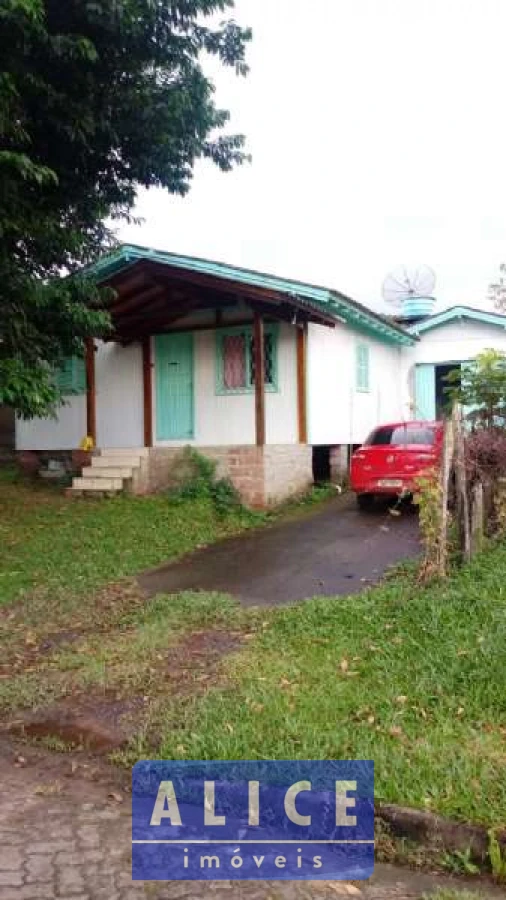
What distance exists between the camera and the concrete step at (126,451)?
43.1 feet

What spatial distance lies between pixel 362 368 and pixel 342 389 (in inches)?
42.9

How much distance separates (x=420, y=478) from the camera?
5973 mm

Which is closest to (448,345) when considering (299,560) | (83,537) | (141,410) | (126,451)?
(141,410)

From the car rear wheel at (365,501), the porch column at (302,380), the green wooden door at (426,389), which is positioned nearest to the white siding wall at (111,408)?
the porch column at (302,380)

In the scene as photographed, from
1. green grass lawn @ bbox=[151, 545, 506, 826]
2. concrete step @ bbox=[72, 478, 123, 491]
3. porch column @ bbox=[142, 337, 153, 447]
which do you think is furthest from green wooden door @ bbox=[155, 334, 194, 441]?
green grass lawn @ bbox=[151, 545, 506, 826]

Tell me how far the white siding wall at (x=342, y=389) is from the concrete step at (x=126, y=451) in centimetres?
310

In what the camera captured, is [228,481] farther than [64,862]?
Yes

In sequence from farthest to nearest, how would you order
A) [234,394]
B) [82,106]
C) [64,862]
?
[234,394]
[82,106]
[64,862]

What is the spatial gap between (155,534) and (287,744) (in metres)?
6.55

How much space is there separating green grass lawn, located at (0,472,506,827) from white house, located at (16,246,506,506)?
18.1 ft

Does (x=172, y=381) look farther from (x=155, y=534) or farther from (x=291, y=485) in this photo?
(x=155, y=534)

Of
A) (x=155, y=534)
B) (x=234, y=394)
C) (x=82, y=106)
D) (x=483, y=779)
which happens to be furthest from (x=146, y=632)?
(x=234, y=394)

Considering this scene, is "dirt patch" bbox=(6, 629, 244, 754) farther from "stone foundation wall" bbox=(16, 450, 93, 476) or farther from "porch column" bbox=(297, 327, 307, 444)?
"stone foundation wall" bbox=(16, 450, 93, 476)

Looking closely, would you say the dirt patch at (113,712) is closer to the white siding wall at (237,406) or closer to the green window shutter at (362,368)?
the white siding wall at (237,406)
